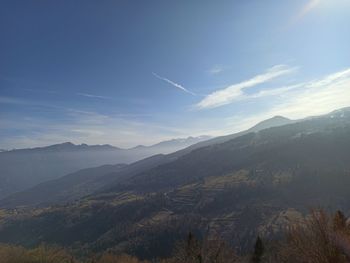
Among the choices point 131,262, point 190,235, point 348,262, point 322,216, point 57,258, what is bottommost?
point 131,262

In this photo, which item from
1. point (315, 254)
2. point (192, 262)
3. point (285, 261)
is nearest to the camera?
point (315, 254)

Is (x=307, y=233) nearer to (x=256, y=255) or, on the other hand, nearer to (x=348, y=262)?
(x=348, y=262)

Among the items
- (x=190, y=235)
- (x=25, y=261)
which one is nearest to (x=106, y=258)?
(x=25, y=261)

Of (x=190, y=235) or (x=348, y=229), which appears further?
A: (x=190, y=235)

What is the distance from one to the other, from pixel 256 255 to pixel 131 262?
60.7 meters

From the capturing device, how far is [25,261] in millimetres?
97000

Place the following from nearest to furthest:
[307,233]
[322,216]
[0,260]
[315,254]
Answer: [315,254] < [322,216] < [307,233] < [0,260]

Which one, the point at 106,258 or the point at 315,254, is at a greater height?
the point at 315,254

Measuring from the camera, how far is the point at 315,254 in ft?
105

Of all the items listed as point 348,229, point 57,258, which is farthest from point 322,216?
point 57,258

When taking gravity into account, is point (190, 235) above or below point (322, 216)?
below

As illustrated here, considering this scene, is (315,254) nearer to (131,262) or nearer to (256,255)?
(256,255)

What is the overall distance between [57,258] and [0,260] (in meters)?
20.1

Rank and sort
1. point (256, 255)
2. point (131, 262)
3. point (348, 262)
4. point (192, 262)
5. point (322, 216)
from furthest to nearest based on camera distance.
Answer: point (131, 262)
point (256, 255)
point (192, 262)
point (322, 216)
point (348, 262)
